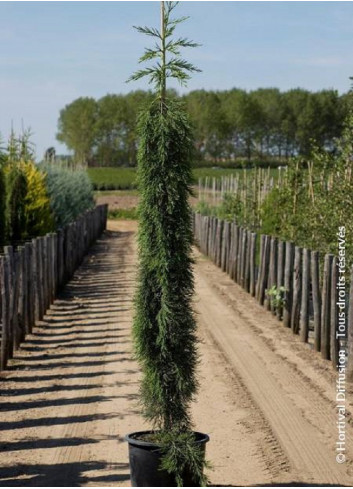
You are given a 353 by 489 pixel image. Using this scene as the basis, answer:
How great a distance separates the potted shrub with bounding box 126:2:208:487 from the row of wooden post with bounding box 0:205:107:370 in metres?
5.71

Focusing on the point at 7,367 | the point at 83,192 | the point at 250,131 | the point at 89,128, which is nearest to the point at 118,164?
the point at 89,128

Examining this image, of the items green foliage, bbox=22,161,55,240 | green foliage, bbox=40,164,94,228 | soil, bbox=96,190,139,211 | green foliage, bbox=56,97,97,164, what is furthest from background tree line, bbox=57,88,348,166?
green foliage, bbox=22,161,55,240

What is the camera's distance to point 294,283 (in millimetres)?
16656

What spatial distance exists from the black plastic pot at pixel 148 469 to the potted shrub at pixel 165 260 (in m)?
0.04

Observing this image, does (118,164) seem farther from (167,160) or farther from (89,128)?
(167,160)

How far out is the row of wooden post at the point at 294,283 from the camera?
13.8 meters

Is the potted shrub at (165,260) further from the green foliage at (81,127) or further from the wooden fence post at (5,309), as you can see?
the green foliage at (81,127)

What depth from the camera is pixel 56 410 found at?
36.8 ft

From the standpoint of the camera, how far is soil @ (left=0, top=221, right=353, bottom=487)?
350 inches

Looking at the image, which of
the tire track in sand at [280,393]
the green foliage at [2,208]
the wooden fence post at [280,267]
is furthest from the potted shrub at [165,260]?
the green foliage at [2,208]

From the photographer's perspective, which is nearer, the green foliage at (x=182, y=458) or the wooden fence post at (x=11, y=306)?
the green foliage at (x=182, y=458)

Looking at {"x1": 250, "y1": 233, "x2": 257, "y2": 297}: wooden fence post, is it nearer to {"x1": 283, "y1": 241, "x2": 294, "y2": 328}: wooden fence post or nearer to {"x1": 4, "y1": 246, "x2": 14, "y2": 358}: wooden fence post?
{"x1": 283, "y1": 241, "x2": 294, "y2": 328}: wooden fence post

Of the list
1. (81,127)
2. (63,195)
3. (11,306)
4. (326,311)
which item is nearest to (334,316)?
(326,311)

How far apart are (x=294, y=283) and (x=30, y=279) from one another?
4.29 meters
